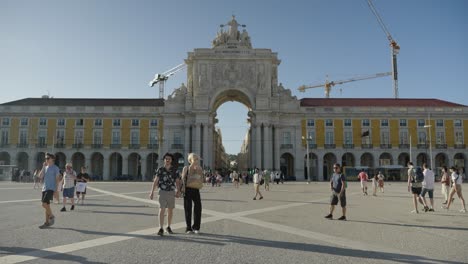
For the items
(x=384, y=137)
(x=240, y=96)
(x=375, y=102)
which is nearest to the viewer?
(x=384, y=137)

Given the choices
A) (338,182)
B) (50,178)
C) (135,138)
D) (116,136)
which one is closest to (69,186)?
(50,178)

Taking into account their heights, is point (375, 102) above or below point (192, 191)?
above

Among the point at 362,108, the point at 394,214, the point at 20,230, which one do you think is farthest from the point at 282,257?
the point at 362,108

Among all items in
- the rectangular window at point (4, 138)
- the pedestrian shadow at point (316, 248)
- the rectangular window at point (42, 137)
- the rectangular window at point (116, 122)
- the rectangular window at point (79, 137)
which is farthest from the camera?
the rectangular window at point (116, 122)

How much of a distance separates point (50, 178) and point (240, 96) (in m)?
59.6

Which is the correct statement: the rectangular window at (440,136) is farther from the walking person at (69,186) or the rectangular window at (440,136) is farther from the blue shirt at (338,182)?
the walking person at (69,186)

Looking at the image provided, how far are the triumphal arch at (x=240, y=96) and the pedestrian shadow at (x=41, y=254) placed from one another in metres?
56.1

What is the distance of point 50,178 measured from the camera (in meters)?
9.77

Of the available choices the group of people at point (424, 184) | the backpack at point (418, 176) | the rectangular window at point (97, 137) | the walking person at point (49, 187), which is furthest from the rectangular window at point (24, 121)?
the backpack at point (418, 176)

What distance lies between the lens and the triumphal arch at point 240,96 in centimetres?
6381

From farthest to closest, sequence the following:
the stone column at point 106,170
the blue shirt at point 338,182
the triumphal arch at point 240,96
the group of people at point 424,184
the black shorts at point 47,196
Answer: the stone column at point 106,170 < the triumphal arch at point 240,96 < the group of people at point 424,184 < the blue shirt at point 338,182 < the black shorts at point 47,196

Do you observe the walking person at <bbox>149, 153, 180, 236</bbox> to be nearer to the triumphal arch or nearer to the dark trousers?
the dark trousers

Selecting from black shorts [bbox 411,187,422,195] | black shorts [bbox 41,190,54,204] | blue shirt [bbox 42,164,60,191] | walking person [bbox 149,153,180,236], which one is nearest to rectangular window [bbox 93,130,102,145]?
blue shirt [bbox 42,164,60,191]

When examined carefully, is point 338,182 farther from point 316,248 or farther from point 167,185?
point 167,185
